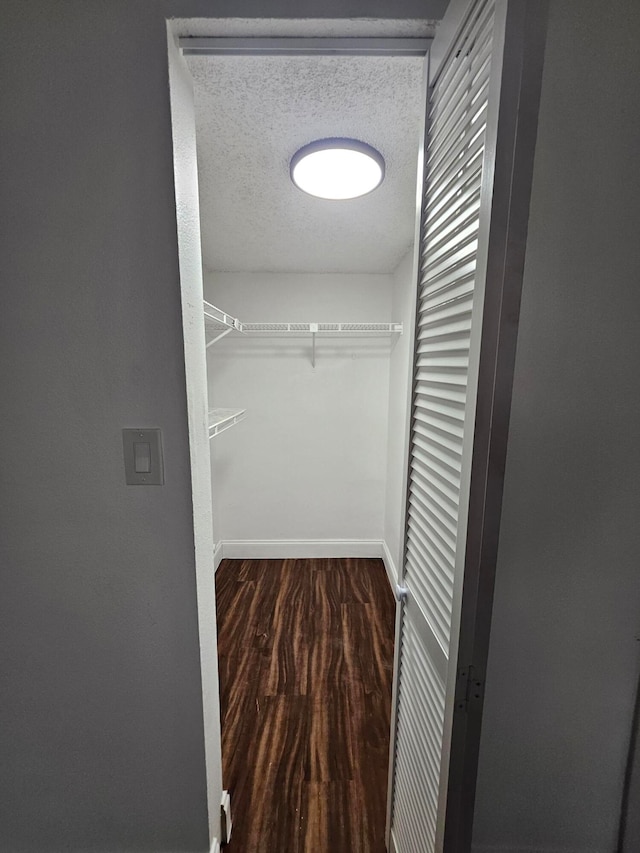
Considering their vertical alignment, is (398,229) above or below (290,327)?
above

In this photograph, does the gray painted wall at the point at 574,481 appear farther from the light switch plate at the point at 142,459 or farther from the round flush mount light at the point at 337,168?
the light switch plate at the point at 142,459

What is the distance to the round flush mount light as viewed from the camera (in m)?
1.13

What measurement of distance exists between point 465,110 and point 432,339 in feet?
1.33

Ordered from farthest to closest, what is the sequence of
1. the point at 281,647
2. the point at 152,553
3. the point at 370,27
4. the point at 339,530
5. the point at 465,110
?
the point at 339,530
the point at 281,647
the point at 152,553
the point at 370,27
the point at 465,110

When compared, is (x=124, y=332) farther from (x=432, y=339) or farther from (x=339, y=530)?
(x=339, y=530)

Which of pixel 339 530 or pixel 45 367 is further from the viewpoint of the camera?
pixel 339 530

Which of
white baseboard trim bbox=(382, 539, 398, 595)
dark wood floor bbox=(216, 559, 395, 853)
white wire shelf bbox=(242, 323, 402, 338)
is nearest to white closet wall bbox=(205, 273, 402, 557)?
white baseboard trim bbox=(382, 539, 398, 595)

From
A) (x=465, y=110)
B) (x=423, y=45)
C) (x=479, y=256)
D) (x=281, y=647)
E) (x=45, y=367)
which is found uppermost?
(x=423, y=45)

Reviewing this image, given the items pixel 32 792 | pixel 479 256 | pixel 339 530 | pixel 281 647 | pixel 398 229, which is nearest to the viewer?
pixel 479 256

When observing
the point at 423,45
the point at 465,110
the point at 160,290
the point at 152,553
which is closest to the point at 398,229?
the point at 423,45

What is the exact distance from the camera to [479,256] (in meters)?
0.52

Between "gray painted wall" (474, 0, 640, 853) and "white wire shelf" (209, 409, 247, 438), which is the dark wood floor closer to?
"gray painted wall" (474, 0, 640, 853)

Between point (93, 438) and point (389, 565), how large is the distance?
2298mm

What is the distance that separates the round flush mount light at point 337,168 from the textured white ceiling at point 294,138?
0.03 m
